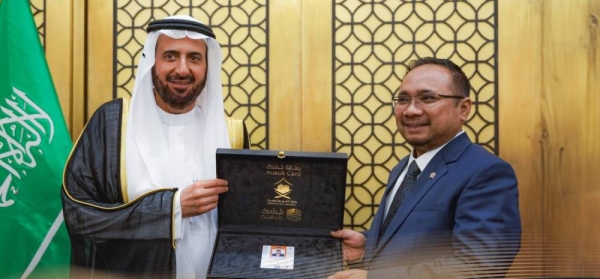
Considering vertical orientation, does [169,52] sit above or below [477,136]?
above

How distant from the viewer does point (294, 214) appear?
7.60ft

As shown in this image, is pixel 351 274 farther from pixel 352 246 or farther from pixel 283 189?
pixel 283 189

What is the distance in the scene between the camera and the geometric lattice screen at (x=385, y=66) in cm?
308

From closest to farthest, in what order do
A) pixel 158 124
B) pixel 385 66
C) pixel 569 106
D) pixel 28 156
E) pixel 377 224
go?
pixel 377 224
pixel 158 124
pixel 28 156
pixel 569 106
pixel 385 66

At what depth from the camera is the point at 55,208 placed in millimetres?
2922

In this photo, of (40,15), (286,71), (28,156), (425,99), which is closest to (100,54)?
(40,15)

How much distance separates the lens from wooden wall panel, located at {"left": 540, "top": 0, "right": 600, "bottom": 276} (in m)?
3.01

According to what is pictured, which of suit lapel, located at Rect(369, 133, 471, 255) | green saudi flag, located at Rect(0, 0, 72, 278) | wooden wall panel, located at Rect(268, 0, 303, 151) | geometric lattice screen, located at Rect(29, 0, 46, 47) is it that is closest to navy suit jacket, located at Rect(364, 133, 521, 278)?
suit lapel, located at Rect(369, 133, 471, 255)

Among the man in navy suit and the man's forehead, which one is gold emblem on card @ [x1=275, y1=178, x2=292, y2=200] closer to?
the man in navy suit

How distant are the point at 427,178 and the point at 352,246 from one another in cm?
41

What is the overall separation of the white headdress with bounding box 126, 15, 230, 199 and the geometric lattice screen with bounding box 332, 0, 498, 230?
701 mm

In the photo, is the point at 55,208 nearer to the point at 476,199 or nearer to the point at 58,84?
the point at 58,84

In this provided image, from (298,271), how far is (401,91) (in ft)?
2.33

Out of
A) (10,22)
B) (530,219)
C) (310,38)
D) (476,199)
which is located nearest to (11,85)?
(10,22)
